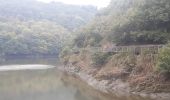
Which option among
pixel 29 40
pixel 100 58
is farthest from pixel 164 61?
pixel 29 40

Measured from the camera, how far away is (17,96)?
5275 cm

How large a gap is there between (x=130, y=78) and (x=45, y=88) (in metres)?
16.9

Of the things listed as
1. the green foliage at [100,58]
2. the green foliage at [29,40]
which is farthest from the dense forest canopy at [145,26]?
the green foliage at [29,40]

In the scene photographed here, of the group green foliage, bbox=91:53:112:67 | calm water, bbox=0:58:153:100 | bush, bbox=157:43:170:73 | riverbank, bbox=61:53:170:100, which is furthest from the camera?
green foliage, bbox=91:53:112:67

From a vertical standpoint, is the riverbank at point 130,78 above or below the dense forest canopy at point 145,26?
below

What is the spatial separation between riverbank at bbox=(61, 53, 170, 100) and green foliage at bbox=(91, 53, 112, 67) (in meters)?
0.86

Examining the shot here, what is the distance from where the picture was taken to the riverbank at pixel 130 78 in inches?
1781

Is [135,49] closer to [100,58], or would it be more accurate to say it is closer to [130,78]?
[130,78]

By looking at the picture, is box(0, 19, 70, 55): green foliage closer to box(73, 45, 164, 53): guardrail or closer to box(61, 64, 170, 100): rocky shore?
box(61, 64, 170, 100): rocky shore

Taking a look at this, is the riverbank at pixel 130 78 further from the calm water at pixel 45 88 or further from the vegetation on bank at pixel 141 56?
the calm water at pixel 45 88

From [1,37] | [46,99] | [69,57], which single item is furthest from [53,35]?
[46,99]

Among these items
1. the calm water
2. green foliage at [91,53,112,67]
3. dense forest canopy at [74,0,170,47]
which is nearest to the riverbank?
green foliage at [91,53,112,67]

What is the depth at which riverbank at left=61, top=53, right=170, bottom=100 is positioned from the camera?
148 feet

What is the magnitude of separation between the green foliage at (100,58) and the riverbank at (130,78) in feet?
2.83
